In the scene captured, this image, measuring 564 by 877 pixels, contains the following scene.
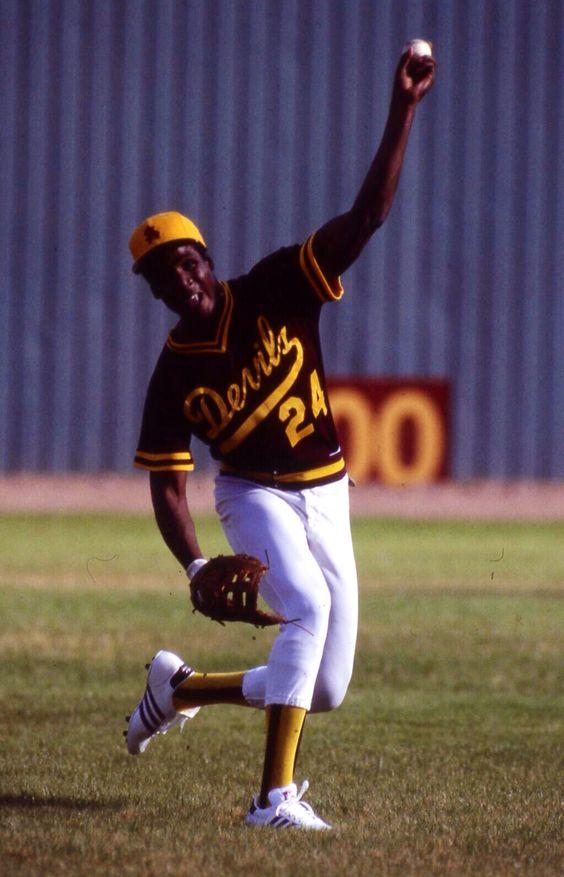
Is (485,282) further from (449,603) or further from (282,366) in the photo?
(282,366)

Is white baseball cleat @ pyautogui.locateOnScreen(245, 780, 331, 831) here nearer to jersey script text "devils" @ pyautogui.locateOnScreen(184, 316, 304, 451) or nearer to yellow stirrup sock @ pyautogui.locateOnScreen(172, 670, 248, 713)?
yellow stirrup sock @ pyautogui.locateOnScreen(172, 670, 248, 713)

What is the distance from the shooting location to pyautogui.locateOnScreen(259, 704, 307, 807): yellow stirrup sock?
480 centimetres

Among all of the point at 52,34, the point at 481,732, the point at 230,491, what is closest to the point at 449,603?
the point at 481,732

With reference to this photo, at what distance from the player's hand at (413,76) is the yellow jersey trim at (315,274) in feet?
1.72

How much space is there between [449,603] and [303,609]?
7.13 meters

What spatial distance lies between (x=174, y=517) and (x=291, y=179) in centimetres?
1822

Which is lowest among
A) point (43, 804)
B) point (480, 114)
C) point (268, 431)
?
point (43, 804)

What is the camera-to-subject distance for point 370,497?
23.6m

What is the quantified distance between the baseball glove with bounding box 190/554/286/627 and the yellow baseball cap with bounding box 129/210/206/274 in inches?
35.8

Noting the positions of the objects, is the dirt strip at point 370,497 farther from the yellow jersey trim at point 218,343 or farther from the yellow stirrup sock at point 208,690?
the yellow jersey trim at point 218,343

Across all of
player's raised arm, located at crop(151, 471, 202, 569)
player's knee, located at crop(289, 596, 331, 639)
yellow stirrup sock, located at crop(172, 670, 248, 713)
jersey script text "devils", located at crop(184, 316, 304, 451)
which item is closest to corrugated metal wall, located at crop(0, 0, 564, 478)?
yellow stirrup sock, located at crop(172, 670, 248, 713)

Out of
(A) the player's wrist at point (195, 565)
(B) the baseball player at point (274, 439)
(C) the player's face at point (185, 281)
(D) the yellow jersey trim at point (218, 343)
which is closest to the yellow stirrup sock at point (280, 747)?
A: (B) the baseball player at point (274, 439)

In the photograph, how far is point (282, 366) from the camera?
4988mm

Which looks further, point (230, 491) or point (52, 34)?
point (52, 34)
